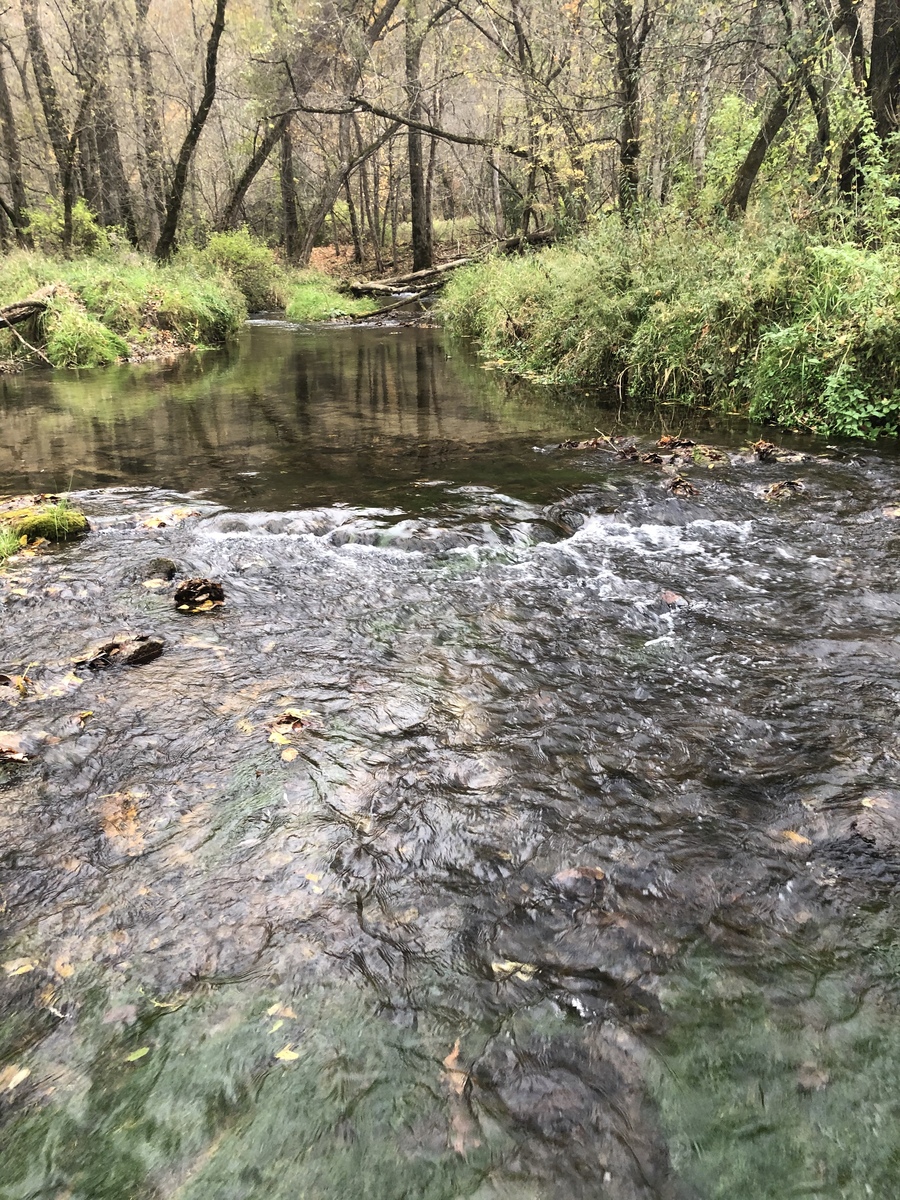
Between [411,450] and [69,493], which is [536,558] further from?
[69,493]

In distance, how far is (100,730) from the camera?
304 centimetres

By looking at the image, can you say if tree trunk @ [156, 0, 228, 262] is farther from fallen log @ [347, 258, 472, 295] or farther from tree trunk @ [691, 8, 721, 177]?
tree trunk @ [691, 8, 721, 177]

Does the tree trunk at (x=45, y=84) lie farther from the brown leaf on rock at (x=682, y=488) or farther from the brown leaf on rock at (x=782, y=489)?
the brown leaf on rock at (x=782, y=489)

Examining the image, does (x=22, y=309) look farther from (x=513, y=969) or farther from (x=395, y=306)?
(x=513, y=969)

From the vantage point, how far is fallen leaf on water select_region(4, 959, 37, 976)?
6.63 ft

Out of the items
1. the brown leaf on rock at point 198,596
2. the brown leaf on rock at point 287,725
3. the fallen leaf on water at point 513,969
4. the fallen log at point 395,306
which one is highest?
the fallen log at point 395,306

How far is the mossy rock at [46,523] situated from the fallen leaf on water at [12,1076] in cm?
423

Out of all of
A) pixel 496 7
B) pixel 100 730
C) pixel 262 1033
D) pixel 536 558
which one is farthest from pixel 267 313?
pixel 262 1033

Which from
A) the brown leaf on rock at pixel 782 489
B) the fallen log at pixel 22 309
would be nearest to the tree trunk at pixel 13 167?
the fallen log at pixel 22 309

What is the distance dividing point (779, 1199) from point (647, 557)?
389 centimetres

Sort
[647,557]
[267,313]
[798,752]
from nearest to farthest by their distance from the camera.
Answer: [798,752], [647,557], [267,313]

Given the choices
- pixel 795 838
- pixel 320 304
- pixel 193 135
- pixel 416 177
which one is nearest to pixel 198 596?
pixel 795 838

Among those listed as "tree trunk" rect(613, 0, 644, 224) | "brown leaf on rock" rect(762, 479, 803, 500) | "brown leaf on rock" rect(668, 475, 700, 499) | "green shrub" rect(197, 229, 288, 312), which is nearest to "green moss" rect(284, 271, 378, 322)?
"green shrub" rect(197, 229, 288, 312)

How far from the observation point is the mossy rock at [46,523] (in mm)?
5148
